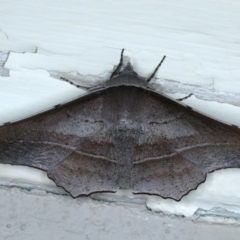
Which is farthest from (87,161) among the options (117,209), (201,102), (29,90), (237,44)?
(237,44)

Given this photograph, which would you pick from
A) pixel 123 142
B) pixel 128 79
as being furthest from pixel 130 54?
pixel 123 142

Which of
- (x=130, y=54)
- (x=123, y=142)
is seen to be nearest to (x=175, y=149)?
(x=123, y=142)

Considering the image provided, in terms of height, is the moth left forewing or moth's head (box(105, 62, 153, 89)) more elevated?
moth's head (box(105, 62, 153, 89))

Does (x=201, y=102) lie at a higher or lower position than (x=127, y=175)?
higher

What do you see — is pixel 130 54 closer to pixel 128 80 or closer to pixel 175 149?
pixel 128 80

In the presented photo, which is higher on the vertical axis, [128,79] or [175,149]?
[128,79]

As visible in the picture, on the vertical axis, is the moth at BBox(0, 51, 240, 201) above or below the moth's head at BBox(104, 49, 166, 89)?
below

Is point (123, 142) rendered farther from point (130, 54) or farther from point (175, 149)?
point (130, 54)

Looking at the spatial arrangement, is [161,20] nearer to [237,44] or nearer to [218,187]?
[237,44]
